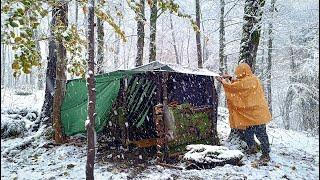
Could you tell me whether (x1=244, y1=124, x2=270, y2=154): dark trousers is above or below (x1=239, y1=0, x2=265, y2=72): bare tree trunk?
below

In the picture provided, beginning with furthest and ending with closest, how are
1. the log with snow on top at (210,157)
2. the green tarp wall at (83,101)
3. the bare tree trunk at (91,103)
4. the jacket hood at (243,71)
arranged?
the green tarp wall at (83,101) < the jacket hood at (243,71) < the log with snow on top at (210,157) < the bare tree trunk at (91,103)

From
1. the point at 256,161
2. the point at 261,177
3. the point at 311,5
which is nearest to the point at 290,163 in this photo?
the point at 256,161

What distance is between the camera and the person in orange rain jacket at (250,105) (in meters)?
7.71

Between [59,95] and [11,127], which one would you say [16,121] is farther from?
[59,95]

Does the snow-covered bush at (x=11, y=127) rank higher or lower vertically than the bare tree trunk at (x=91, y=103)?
lower

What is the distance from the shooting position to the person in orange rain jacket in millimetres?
7711

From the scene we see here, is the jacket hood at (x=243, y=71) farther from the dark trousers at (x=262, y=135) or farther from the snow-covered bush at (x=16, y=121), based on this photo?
the snow-covered bush at (x=16, y=121)

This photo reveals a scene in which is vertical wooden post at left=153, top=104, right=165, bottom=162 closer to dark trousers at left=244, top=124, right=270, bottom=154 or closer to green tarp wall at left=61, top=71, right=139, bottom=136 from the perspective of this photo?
green tarp wall at left=61, top=71, right=139, bottom=136

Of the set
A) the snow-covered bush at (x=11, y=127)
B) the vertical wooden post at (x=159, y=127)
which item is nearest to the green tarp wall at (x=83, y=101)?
the vertical wooden post at (x=159, y=127)

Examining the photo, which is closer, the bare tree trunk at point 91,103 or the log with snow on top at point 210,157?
the bare tree trunk at point 91,103

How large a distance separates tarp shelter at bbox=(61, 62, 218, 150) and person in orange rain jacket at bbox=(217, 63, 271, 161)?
81 cm

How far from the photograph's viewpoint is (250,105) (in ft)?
25.4

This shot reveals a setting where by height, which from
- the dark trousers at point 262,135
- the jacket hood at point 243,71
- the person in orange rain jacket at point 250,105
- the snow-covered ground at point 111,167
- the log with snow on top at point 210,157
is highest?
the jacket hood at point 243,71

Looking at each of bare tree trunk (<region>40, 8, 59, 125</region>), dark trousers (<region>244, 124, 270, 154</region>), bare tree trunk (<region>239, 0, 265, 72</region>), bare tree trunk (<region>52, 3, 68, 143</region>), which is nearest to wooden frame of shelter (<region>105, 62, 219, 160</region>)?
bare tree trunk (<region>239, 0, 265, 72</region>)
